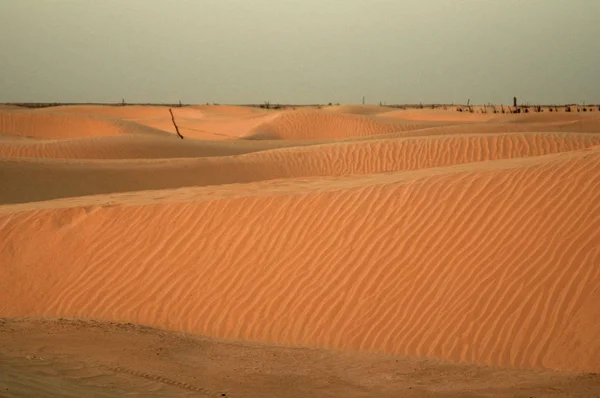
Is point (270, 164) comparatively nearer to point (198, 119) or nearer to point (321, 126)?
point (321, 126)

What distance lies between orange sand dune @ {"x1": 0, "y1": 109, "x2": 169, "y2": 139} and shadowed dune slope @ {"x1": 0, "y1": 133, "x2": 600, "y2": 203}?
47.5ft

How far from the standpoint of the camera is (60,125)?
39.1m

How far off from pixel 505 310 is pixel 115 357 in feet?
11.7

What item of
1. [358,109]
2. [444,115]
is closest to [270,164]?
[444,115]

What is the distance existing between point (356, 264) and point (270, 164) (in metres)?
12.6

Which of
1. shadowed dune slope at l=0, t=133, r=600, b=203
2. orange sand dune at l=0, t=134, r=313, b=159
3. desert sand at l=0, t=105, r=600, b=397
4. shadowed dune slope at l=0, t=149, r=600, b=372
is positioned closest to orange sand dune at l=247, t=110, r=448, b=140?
orange sand dune at l=0, t=134, r=313, b=159

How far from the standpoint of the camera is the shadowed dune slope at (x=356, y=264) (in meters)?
7.99

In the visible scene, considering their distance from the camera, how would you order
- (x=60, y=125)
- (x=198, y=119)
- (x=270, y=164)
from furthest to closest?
1. (x=198, y=119)
2. (x=60, y=125)
3. (x=270, y=164)

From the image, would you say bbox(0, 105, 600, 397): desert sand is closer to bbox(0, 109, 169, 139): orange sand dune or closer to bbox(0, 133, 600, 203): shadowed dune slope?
bbox(0, 133, 600, 203): shadowed dune slope

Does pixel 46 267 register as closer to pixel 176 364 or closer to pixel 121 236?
pixel 121 236

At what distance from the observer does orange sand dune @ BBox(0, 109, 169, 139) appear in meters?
36.3

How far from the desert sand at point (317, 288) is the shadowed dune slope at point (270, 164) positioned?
17.6 ft

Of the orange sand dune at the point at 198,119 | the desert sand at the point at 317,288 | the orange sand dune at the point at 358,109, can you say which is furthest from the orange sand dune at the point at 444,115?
the desert sand at the point at 317,288

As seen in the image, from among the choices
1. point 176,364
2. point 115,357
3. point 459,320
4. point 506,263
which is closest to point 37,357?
point 115,357
